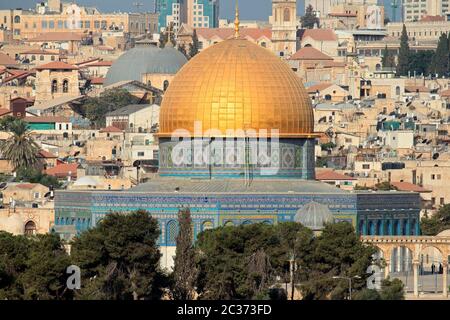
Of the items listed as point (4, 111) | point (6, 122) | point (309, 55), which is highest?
point (309, 55)

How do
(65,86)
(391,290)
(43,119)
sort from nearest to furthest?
(391,290) → (43,119) → (65,86)

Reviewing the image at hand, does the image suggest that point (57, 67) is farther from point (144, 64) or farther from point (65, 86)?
point (144, 64)

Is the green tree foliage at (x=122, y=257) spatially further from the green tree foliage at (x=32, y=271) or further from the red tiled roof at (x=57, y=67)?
the red tiled roof at (x=57, y=67)

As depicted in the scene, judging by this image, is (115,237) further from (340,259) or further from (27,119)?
(27,119)

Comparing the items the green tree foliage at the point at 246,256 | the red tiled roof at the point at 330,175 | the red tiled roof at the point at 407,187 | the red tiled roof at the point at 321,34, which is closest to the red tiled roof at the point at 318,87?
the red tiled roof at the point at 321,34

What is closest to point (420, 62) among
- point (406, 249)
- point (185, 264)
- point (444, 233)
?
point (444, 233)

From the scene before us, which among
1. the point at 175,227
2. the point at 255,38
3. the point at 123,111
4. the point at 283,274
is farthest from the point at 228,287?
the point at 255,38
